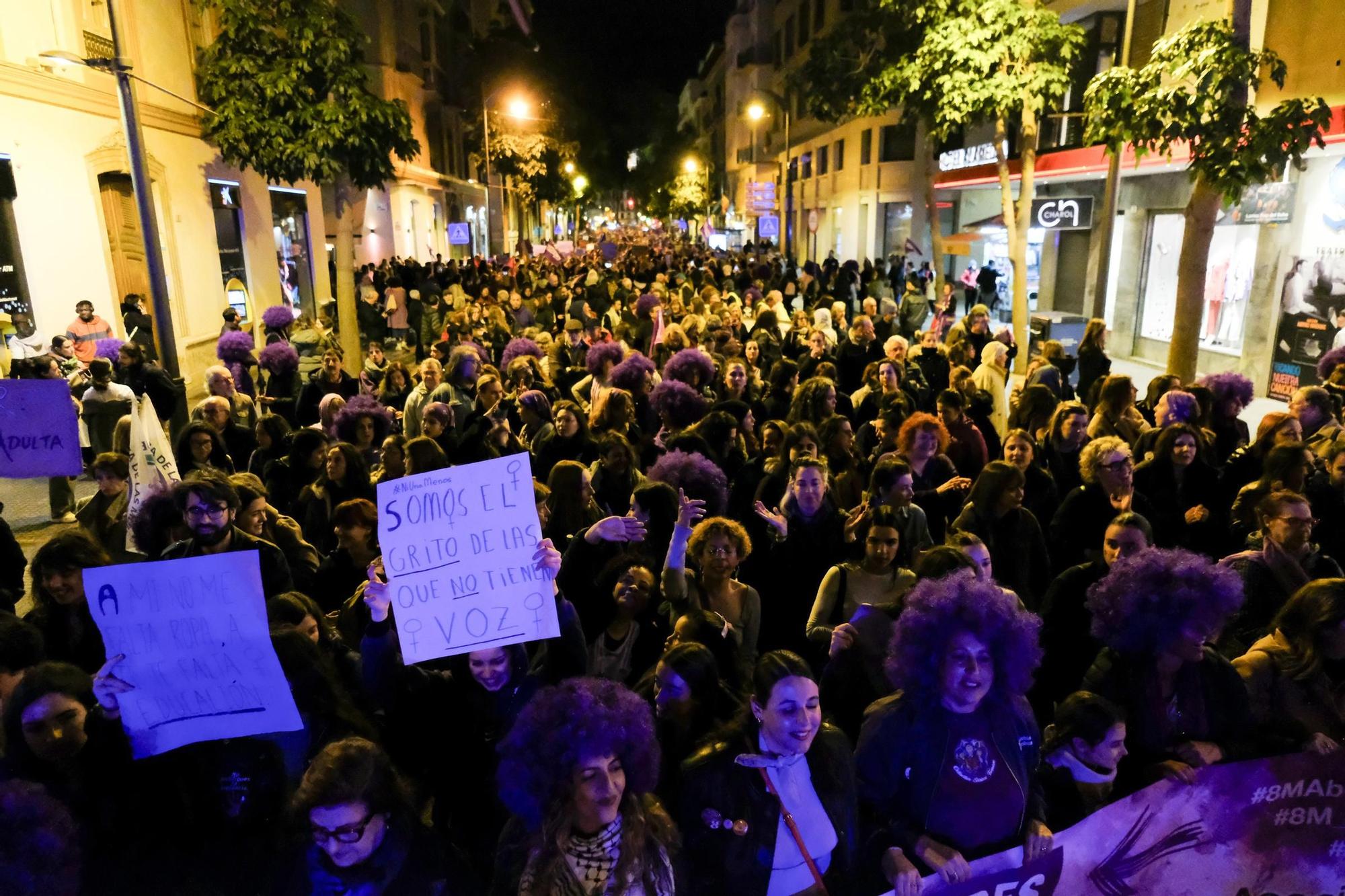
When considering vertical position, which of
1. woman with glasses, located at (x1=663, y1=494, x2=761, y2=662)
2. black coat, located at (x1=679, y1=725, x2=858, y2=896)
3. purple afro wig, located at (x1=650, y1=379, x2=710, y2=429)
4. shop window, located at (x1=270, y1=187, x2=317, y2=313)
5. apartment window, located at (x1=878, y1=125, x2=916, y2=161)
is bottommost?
black coat, located at (x1=679, y1=725, x2=858, y2=896)

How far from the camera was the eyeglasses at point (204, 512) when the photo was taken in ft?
13.8

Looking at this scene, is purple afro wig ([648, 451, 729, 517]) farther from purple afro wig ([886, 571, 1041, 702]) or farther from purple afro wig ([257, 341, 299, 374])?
purple afro wig ([257, 341, 299, 374])

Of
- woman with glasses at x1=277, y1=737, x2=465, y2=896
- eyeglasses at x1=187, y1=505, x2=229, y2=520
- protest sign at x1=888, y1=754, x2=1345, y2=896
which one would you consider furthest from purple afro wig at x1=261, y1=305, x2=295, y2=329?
protest sign at x1=888, y1=754, x2=1345, y2=896

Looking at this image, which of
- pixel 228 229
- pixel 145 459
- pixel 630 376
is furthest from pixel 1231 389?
pixel 228 229

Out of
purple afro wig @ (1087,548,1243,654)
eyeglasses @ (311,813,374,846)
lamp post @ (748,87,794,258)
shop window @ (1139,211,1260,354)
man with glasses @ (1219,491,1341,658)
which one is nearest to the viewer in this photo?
eyeglasses @ (311,813,374,846)

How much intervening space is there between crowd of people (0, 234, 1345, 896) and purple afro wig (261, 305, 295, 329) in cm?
507

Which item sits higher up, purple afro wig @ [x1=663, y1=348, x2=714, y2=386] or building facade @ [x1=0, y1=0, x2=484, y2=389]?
building facade @ [x1=0, y1=0, x2=484, y2=389]

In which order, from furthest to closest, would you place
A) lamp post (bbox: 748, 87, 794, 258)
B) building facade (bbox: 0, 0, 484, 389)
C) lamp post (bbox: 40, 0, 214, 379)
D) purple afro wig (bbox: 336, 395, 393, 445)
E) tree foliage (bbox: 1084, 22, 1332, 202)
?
lamp post (bbox: 748, 87, 794, 258) < building facade (bbox: 0, 0, 484, 389) < lamp post (bbox: 40, 0, 214, 379) < tree foliage (bbox: 1084, 22, 1332, 202) < purple afro wig (bbox: 336, 395, 393, 445)

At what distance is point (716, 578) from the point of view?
4.17 metres

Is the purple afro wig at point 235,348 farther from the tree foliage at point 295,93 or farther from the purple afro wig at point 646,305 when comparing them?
the tree foliage at point 295,93

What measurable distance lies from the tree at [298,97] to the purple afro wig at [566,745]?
45.4 feet

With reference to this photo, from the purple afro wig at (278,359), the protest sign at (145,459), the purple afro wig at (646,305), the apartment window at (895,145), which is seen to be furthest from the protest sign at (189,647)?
the apartment window at (895,145)

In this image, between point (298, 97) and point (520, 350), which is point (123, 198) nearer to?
point (298, 97)

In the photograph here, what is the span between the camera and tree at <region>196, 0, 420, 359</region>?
1426cm
